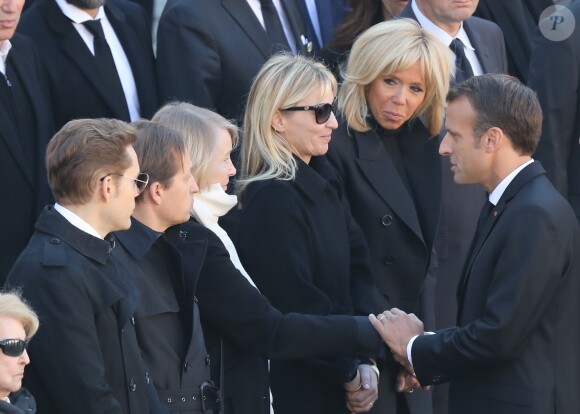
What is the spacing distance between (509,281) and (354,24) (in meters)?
2.76

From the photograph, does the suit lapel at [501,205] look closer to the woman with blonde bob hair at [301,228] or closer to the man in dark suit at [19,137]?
the woman with blonde bob hair at [301,228]

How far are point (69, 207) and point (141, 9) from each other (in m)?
2.73

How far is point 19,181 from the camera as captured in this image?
5.45 meters

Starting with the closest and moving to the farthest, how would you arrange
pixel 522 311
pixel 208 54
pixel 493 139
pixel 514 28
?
pixel 522 311 < pixel 493 139 < pixel 208 54 < pixel 514 28

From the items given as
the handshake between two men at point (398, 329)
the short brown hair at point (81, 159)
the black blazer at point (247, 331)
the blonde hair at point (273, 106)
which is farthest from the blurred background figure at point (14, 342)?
the handshake between two men at point (398, 329)

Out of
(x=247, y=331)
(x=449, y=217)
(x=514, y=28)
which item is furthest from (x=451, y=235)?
(x=514, y=28)

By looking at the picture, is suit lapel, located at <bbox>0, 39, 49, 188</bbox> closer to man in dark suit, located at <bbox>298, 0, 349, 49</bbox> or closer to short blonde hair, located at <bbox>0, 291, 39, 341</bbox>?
short blonde hair, located at <bbox>0, 291, 39, 341</bbox>

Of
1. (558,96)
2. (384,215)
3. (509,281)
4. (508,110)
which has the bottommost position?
(384,215)

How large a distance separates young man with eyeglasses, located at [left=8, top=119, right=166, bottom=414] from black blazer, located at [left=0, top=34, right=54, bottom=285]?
1.34 meters

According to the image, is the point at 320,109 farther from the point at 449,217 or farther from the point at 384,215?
the point at 449,217

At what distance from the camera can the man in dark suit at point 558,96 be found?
656cm

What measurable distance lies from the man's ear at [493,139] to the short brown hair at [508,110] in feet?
0.06

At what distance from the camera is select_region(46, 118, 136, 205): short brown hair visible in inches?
159

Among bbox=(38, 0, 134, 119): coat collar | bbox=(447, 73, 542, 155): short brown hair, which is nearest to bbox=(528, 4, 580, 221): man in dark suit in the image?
bbox=(447, 73, 542, 155): short brown hair
